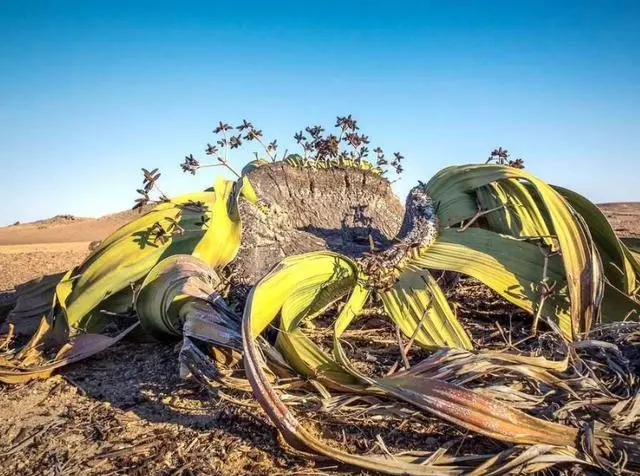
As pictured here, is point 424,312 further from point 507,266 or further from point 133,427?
point 133,427

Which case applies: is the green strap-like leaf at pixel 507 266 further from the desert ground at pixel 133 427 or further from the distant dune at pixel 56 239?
the distant dune at pixel 56 239

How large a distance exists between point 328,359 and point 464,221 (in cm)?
104

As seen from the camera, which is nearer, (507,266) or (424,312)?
(424,312)

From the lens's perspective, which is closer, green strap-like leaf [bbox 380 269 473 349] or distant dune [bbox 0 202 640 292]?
green strap-like leaf [bbox 380 269 473 349]

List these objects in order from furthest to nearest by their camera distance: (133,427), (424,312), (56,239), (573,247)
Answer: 1. (56,239)
2. (573,247)
3. (424,312)
4. (133,427)

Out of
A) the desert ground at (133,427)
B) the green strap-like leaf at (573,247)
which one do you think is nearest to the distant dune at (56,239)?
the desert ground at (133,427)

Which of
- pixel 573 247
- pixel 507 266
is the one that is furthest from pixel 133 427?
pixel 573 247

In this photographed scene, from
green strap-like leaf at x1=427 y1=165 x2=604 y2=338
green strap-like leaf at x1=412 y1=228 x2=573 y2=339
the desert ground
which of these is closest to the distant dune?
the desert ground

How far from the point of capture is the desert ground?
49.7 inches

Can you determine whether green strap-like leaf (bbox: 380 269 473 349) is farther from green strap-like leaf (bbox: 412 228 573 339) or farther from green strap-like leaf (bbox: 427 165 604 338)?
green strap-like leaf (bbox: 427 165 604 338)

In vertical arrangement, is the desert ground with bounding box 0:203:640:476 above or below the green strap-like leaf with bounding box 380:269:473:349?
below

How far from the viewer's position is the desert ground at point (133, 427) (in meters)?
1.26

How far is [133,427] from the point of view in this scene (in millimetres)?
1435

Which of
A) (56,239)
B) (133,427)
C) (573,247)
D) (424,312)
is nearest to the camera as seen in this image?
(133,427)
